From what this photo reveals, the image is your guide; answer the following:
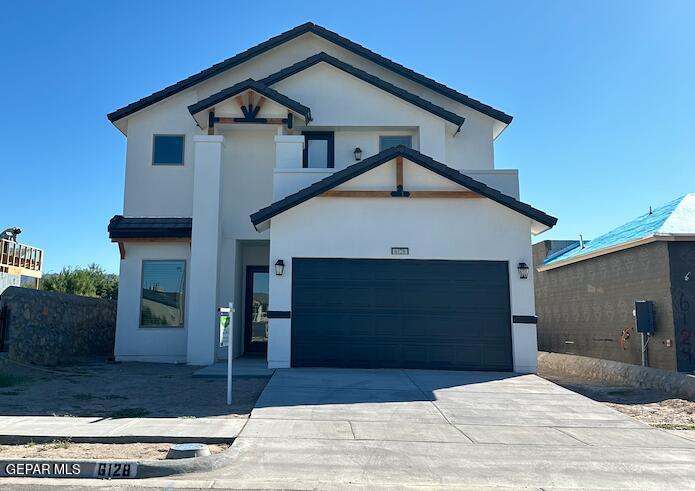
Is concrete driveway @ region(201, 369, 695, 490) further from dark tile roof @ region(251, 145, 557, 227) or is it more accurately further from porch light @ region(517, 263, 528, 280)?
dark tile roof @ region(251, 145, 557, 227)

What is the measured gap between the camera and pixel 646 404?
35.8 feet

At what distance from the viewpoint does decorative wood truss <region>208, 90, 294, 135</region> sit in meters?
15.3

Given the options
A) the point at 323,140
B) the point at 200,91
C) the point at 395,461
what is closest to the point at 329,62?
the point at 323,140

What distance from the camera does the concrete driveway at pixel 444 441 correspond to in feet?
→ 19.3

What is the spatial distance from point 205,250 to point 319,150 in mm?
4599

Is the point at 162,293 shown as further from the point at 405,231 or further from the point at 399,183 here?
the point at 399,183

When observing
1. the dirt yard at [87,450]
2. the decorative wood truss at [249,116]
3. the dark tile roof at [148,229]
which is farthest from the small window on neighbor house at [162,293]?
the dirt yard at [87,450]

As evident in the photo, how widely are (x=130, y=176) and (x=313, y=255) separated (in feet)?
22.2

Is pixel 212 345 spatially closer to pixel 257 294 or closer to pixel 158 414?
pixel 257 294

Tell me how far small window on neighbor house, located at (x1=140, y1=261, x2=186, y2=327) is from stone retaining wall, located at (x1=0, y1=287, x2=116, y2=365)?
7.10 feet

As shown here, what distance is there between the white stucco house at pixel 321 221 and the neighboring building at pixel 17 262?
10915 millimetres

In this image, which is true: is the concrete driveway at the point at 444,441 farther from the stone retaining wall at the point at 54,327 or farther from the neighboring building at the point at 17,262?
the neighboring building at the point at 17,262

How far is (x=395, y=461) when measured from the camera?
21.0 feet

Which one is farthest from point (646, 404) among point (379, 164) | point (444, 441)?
point (379, 164)
